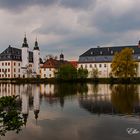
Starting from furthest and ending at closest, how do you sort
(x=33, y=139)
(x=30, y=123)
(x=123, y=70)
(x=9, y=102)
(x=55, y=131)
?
(x=123, y=70) → (x=30, y=123) → (x=55, y=131) → (x=33, y=139) → (x=9, y=102)

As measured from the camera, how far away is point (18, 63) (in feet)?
430

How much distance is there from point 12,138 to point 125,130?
5559 mm

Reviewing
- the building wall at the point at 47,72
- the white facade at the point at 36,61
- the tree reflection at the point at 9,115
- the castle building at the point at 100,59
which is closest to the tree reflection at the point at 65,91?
the tree reflection at the point at 9,115

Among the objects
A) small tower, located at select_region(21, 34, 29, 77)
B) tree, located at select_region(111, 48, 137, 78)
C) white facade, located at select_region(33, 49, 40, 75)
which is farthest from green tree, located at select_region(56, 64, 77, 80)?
white facade, located at select_region(33, 49, 40, 75)

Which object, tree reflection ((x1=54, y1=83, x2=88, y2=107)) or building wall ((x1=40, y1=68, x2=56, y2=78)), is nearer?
tree reflection ((x1=54, y1=83, x2=88, y2=107))

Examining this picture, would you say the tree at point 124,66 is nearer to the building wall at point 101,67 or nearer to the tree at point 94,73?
the tree at point 94,73

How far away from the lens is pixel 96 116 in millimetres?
20062

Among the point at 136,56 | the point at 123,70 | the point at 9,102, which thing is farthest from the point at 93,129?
the point at 136,56

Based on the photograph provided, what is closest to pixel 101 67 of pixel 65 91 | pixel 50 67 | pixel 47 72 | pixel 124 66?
pixel 50 67

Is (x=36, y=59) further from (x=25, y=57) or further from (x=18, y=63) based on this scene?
(x=18, y=63)

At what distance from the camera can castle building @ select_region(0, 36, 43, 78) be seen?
127688 mm

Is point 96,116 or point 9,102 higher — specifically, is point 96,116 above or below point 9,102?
below

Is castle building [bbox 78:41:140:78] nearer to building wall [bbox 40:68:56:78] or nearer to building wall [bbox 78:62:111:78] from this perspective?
building wall [bbox 78:62:111:78]

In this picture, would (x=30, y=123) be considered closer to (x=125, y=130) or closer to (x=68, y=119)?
(x=68, y=119)
